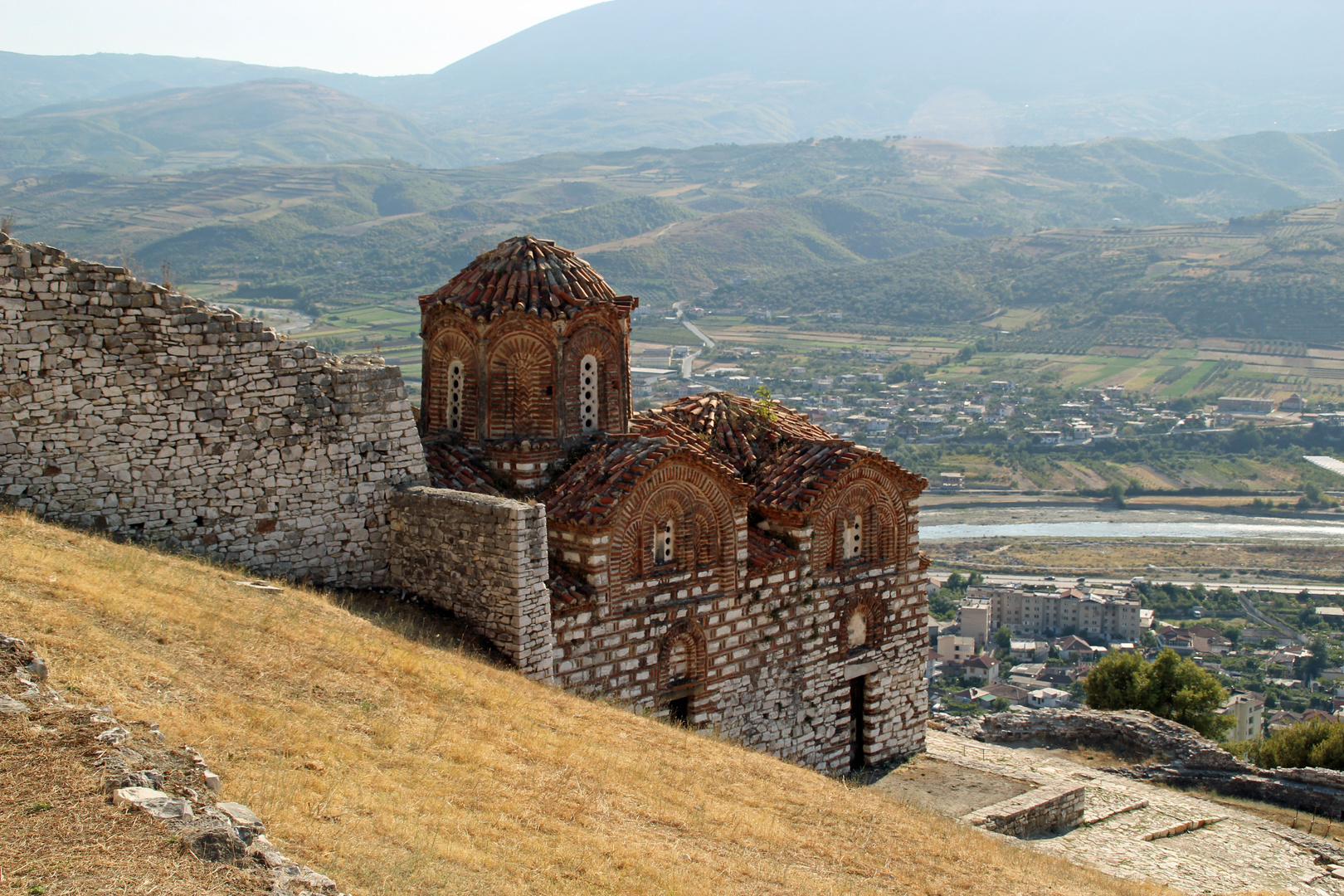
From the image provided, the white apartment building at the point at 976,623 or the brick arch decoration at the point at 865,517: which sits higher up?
the brick arch decoration at the point at 865,517

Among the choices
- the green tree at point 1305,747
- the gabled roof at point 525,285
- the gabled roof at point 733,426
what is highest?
the gabled roof at point 525,285

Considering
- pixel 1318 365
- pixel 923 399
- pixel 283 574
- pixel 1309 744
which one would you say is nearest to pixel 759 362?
pixel 923 399

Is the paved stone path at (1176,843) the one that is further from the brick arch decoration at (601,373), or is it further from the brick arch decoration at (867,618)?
the brick arch decoration at (601,373)

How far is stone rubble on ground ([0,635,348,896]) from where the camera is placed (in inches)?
245

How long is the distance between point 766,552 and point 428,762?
7.34 m

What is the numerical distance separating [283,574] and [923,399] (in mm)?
94932

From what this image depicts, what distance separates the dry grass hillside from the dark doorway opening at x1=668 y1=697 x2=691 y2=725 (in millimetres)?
1937

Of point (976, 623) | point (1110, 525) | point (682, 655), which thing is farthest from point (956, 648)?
point (682, 655)

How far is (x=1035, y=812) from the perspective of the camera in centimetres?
1492

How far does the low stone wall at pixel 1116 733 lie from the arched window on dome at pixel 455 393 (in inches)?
438

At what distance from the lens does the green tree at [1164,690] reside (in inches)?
880

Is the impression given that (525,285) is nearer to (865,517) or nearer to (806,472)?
(806,472)

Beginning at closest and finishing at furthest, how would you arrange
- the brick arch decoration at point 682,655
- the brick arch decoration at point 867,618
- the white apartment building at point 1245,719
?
the brick arch decoration at point 682,655, the brick arch decoration at point 867,618, the white apartment building at point 1245,719

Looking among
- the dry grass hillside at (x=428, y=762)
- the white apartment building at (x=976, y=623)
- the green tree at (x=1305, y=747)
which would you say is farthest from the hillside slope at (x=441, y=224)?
the dry grass hillside at (x=428, y=762)
